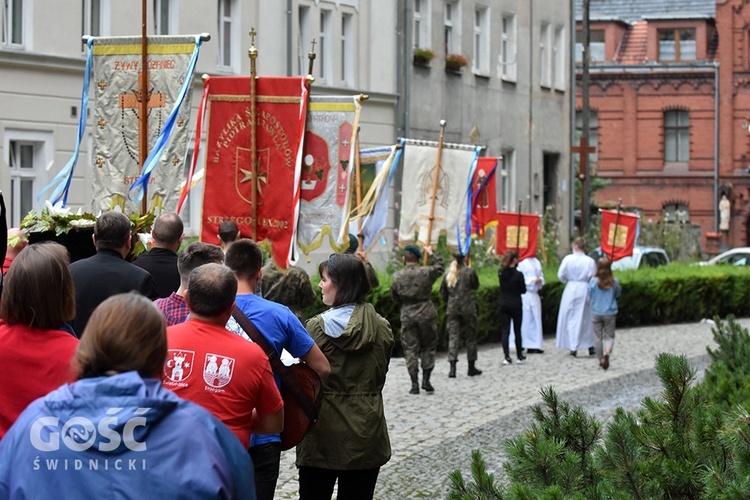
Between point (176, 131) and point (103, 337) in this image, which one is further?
point (176, 131)

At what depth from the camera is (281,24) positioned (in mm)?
26109

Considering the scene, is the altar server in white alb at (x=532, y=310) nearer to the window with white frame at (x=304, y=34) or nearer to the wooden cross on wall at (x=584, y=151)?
the window with white frame at (x=304, y=34)

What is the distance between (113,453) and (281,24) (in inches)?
921

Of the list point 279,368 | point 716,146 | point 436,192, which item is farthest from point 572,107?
point 279,368

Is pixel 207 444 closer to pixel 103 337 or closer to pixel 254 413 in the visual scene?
pixel 103 337

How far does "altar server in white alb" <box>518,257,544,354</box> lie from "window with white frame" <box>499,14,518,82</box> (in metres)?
14.0

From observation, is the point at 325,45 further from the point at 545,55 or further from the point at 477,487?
the point at 477,487

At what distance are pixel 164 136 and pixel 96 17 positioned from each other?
12703mm

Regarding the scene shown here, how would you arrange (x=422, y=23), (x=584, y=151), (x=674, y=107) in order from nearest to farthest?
(x=584, y=151) → (x=422, y=23) → (x=674, y=107)

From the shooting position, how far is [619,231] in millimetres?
24531

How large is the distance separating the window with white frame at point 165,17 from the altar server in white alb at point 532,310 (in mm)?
7323

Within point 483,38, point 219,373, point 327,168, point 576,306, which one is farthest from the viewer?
point 483,38

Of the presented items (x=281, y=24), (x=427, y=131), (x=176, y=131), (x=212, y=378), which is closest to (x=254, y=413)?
(x=212, y=378)

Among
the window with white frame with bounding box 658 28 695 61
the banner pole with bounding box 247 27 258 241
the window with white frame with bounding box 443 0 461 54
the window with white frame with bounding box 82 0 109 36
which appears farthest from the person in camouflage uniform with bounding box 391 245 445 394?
the window with white frame with bounding box 658 28 695 61
